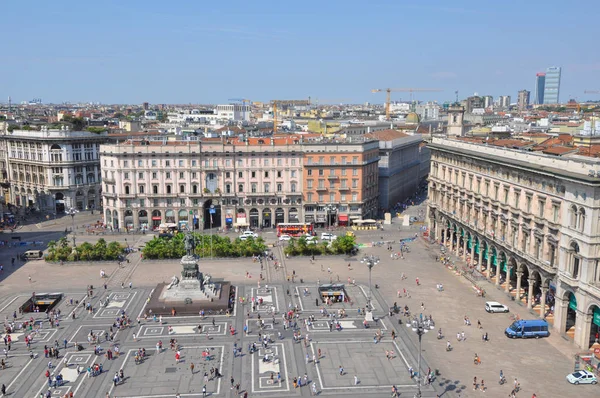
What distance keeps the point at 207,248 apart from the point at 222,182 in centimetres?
2178

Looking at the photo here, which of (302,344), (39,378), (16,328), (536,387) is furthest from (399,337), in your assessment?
(16,328)

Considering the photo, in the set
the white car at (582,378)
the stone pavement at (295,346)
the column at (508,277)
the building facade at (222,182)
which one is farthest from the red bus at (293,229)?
the white car at (582,378)

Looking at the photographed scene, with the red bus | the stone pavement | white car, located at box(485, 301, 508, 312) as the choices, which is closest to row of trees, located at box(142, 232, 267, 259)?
the stone pavement

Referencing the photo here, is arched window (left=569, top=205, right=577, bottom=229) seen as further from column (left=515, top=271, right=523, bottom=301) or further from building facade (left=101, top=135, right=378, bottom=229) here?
building facade (left=101, top=135, right=378, bottom=229)

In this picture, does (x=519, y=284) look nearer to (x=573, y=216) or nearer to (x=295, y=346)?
(x=573, y=216)

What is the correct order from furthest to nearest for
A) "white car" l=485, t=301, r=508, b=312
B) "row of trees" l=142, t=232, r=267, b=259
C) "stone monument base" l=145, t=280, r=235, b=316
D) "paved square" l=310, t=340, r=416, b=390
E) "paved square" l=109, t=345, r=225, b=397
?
1. "row of trees" l=142, t=232, r=267, b=259
2. "white car" l=485, t=301, r=508, b=312
3. "stone monument base" l=145, t=280, r=235, b=316
4. "paved square" l=310, t=340, r=416, b=390
5. "paved square" l=109, t=345, r=225, b=397

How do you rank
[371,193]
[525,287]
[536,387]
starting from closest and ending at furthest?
1. [536,387]
2. [525,287]
3. [371,193]

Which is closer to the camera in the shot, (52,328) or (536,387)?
(536,387)

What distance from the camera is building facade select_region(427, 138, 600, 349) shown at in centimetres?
5409

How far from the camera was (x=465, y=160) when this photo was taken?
83.9 metres

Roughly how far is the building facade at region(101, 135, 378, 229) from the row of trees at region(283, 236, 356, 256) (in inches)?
743

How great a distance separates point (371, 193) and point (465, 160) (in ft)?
106

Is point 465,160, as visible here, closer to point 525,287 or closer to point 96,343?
point 525,287

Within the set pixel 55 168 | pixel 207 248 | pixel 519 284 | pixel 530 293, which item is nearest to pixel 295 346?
pixel 530 293
